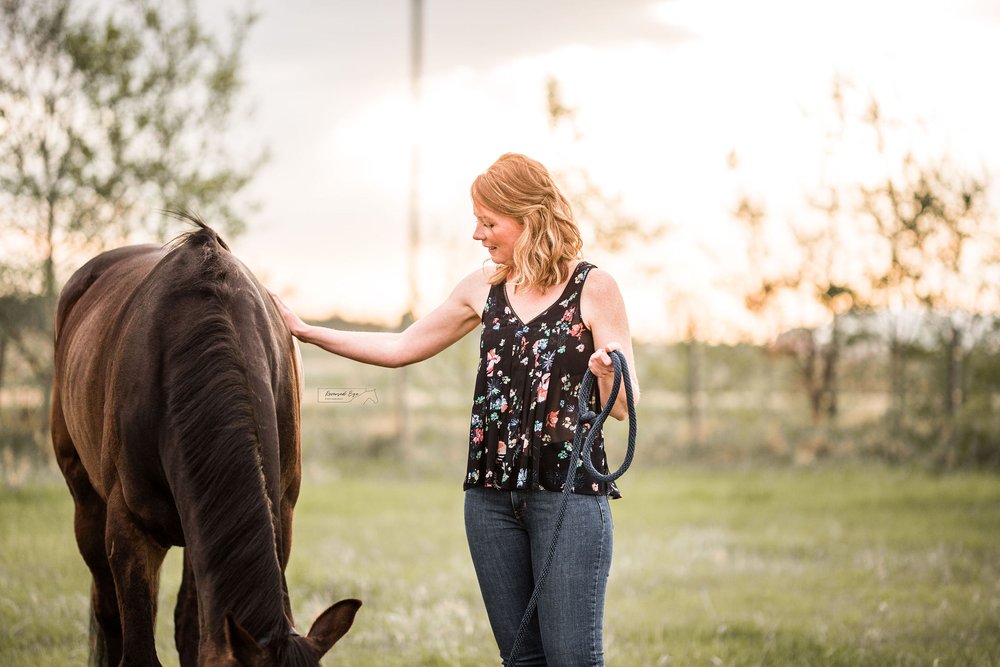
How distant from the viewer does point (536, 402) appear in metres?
2.79

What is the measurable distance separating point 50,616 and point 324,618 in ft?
11.4

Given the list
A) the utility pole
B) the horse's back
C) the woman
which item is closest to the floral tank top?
the woman

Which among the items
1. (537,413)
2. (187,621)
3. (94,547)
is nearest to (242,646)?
(537,413)

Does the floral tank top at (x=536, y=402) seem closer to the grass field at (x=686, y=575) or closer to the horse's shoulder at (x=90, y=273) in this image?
the grass field at (x=686, y=575)

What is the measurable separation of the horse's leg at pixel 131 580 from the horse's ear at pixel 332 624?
955mm

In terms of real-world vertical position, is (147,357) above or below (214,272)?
below

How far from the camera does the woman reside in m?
2.75

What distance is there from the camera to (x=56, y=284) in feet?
35.8

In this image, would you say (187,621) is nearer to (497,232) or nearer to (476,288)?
(476,288)

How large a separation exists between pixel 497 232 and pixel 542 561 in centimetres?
96

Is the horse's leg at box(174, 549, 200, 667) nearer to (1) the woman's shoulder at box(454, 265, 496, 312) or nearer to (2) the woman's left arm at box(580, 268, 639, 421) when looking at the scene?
(1) the woman's shoulder at box(454, 265, 496, 312)

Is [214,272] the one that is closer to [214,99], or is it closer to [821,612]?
[821,612]

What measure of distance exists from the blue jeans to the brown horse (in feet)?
1.97

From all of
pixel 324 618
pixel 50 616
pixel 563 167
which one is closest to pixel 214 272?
pixel 324 618
